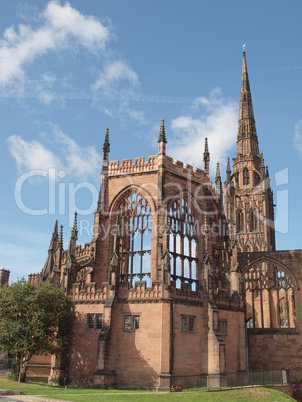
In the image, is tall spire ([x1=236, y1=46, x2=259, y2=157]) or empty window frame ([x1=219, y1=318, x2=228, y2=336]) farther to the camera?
tall spire ([x1=236, y1=46, x2=259, y2=157])

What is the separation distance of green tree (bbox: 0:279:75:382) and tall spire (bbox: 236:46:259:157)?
174 feet

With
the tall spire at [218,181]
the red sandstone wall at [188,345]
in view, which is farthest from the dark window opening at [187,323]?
the tall spire at [218,181]

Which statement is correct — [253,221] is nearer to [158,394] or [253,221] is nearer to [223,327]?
[223,327]

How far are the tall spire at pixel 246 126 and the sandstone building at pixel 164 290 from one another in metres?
35.5

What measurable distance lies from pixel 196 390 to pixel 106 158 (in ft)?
70.0

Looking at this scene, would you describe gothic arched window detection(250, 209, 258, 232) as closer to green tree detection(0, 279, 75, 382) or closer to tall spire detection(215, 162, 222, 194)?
tall spire detection(215, 162, 222, 194)

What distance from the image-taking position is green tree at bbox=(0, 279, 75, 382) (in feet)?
96.4

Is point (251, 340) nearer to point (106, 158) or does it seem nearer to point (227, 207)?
point (106, 158)

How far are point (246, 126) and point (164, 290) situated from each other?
180 ft

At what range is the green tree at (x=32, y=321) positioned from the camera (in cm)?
2939

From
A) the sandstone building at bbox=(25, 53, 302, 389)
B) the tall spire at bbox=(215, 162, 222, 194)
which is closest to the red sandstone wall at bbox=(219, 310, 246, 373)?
the sandstone building at bbox=(25, 53, 302, 389)

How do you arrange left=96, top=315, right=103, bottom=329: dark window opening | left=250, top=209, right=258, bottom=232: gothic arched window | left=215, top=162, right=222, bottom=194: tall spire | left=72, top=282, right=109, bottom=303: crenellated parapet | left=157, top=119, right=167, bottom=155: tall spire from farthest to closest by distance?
1. left=250, top=209, right=258, bottom=232: gothic arched window
2. left=215, top=162, right=222, bottom=194: tall spire
3. left=157, top=119, right=167, bottom=155: tall spire
4. left=72, top=282, right=109, bottom=303: crenellated parapet
5. left=96, top=315, right=103, bottom=329: dark window opening

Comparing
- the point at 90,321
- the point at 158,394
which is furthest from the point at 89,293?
the point at 158,394

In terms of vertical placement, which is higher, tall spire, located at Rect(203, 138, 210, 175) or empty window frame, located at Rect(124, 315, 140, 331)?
tall spire, located at Rect(203, 138, 210, 175)
